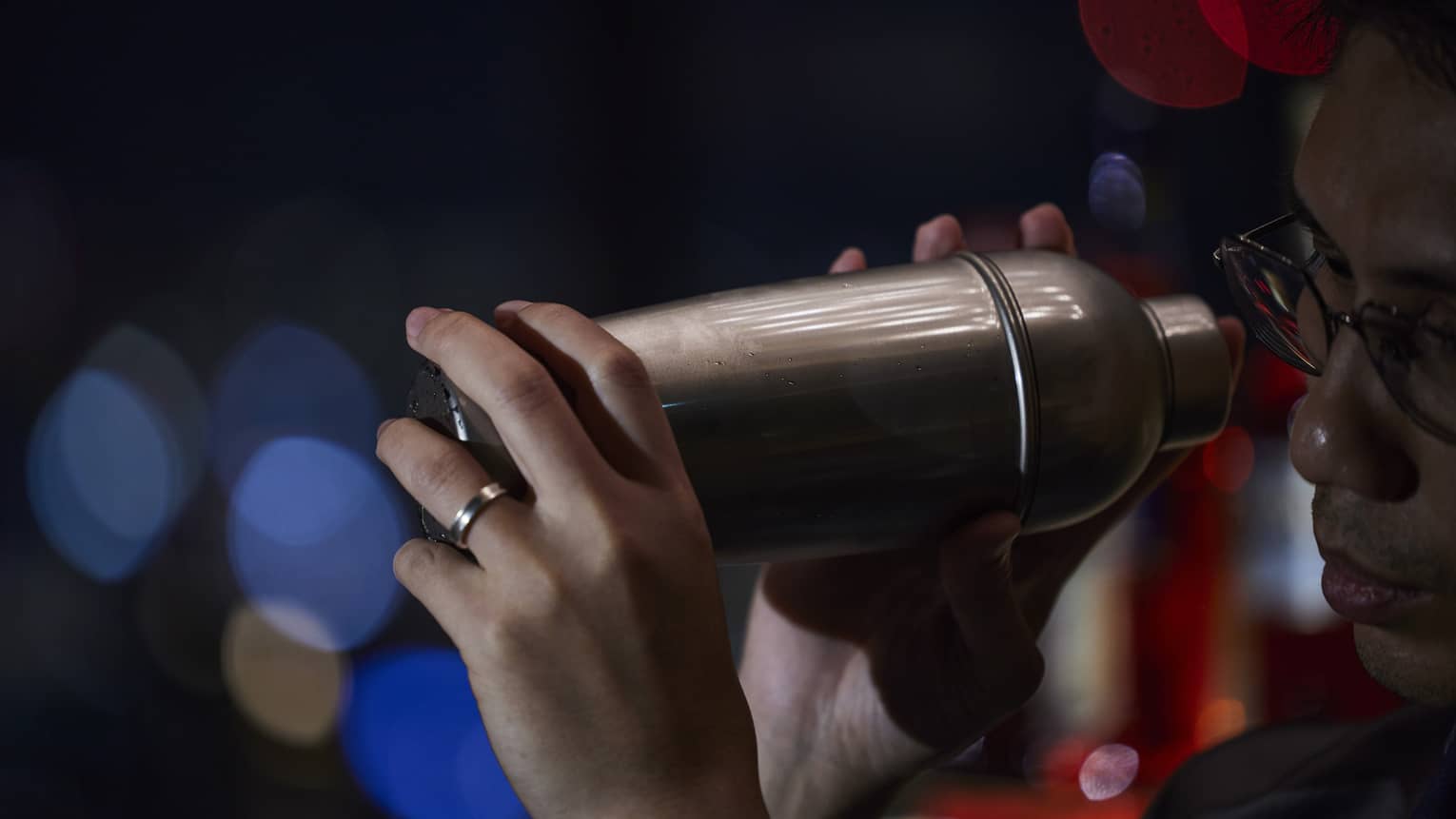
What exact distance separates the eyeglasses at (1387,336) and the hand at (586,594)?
35 centimetres

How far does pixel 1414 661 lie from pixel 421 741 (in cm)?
175

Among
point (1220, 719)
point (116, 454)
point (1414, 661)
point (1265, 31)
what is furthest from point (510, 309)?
point (1220, 719)

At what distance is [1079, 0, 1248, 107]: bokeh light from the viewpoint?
1142 millimetres

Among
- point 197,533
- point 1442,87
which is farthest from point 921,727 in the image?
point 197,533

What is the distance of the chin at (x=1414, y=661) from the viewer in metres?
0.57

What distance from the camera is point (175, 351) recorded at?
1476 millimetres

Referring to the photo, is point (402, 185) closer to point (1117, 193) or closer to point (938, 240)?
point (1117, 193)

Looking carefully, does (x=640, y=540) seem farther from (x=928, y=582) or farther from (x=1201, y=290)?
(x=1201, y=290)

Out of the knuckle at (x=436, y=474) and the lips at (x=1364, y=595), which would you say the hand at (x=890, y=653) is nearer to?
the lips at (x=1364, y=595)

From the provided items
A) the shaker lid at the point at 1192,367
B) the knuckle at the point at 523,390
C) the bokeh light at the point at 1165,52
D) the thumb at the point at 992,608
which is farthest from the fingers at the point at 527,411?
the bokeh light at the point at 1165,52

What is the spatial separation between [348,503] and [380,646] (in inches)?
10.9

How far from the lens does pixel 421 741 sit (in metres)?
2.00

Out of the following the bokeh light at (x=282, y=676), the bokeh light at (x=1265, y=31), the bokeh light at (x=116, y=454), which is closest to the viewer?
the bokeh light at (x=1265, y=31)

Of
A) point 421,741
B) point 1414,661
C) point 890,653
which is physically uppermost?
point 1414,661
